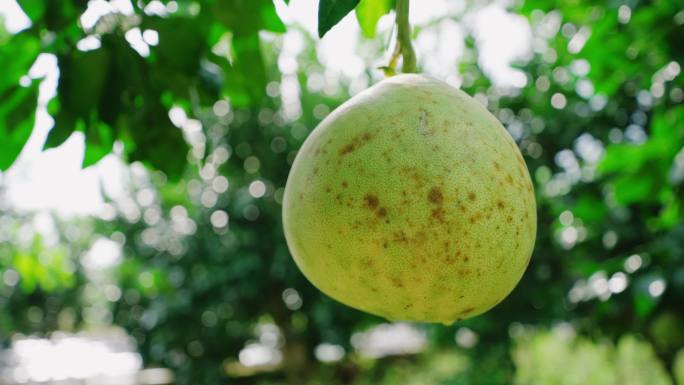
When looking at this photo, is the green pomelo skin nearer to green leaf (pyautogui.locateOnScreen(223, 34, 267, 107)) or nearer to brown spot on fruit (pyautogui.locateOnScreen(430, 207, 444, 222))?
brown spot on fruit (pyautogui.locateOnScreen(430, 207, 444, 222))

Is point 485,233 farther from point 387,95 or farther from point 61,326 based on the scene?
point 61,326

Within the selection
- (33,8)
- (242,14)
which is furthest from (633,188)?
(33,8)

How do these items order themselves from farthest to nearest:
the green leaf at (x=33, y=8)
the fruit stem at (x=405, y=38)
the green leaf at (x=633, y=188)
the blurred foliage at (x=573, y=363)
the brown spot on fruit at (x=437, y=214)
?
the blurred foliage at (x=573, y=363)
the green leaf at (x=633, y=188)
the green leaf at (x=33, y=8)
the fruit stem at (x=405, y=38)
the brown spot on fruit at (x=437, y=214)

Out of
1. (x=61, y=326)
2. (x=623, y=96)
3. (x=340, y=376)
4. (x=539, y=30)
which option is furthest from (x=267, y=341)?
(x=61, y=326)

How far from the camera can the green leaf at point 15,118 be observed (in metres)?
1.51

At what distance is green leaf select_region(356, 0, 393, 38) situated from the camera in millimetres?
1300

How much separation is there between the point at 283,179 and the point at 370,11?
6.49 meters

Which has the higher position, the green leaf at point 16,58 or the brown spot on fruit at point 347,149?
the green leaf at point 16,58

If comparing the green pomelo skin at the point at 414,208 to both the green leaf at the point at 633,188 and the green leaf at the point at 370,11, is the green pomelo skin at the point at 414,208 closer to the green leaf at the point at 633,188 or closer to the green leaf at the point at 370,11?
the green leaf at the point at 370,11

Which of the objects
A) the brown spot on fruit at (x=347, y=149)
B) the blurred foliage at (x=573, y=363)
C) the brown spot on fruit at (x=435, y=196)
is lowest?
the blurred foliage at (x=573, y=363)

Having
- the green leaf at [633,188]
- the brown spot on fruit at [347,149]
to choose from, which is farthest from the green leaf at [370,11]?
the green leaf at [633,188]

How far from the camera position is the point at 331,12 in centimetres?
91

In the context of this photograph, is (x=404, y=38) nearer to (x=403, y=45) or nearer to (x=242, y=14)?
(x=403, y=45)

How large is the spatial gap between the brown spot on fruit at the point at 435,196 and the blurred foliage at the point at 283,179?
11.1 inches
